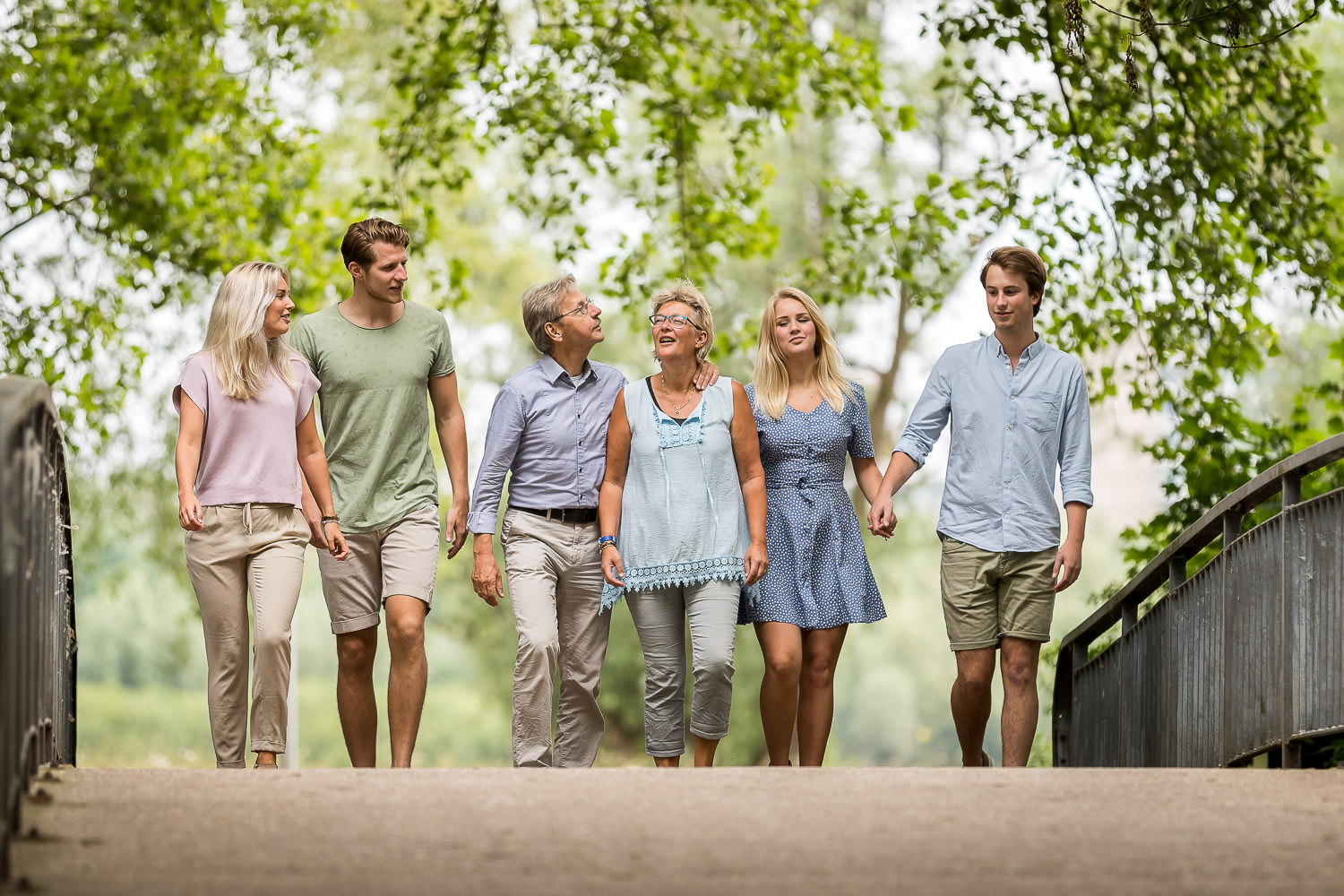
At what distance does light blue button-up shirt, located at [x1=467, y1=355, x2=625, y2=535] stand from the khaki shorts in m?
1.49

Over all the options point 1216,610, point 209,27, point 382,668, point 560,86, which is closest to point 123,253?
point 209,27

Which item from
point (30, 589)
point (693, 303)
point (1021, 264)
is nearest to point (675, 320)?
point (693, 303)

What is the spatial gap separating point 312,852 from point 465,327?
22.0 metres

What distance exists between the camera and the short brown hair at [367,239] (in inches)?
242

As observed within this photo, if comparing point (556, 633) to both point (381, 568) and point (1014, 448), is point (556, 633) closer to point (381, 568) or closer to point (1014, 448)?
point (381, 568)

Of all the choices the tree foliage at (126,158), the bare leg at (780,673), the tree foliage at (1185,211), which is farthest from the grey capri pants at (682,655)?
the tree foliage at (126,158)

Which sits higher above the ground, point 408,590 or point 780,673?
point 408,590

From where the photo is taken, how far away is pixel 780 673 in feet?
19.5

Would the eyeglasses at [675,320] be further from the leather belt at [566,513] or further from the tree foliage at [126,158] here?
the tree foliage at [126,158]

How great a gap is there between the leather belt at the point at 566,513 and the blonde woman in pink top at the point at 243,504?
0.92m

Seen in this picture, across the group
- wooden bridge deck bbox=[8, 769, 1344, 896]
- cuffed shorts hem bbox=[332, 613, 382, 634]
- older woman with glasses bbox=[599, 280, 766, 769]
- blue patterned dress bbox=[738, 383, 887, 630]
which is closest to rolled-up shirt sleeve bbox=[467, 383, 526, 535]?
older woman with glasses bbox=[599, 280, 766, 769]

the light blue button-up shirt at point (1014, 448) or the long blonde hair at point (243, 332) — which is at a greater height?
the long blonde hair at point (243, 332)

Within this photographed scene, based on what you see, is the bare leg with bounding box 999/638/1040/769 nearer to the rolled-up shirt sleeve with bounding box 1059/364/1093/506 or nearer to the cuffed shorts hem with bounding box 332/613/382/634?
the rolled-up shirt sleeve with bounding box 1059/364/1093/506

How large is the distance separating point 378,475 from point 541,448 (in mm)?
659
